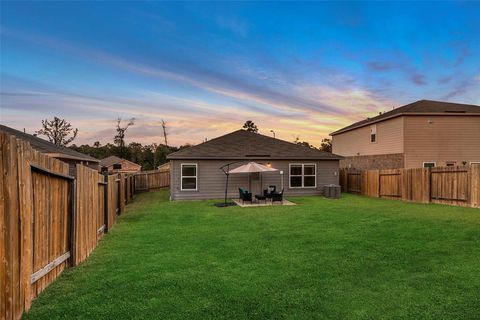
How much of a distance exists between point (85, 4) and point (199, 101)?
33.3 feet

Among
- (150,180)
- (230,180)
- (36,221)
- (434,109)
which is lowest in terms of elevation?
(150,180)

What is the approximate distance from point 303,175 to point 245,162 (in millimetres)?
3723

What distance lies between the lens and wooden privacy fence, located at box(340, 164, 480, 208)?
527 inches

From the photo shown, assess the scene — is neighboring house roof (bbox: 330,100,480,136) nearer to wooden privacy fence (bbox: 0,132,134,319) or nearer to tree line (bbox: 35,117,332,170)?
wooden privacy fence (bbox: 0,132,134,319)

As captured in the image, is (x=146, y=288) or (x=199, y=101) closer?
(x=146, y=288)

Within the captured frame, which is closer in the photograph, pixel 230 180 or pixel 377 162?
pixel 230 180

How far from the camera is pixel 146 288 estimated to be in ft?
14.1

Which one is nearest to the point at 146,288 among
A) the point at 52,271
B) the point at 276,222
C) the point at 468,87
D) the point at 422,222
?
the point at 52,271

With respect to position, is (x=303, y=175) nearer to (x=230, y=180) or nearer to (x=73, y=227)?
(x=230, y=180)

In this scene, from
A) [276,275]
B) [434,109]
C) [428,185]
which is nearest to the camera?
[276,275]

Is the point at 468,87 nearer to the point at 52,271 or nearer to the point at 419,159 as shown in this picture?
the point at 419,159

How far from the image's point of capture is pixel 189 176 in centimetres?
1789

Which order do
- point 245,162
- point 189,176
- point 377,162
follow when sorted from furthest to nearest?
point 377,162
point 245,162
point 189,176

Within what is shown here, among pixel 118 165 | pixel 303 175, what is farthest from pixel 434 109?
pixel 118 165
